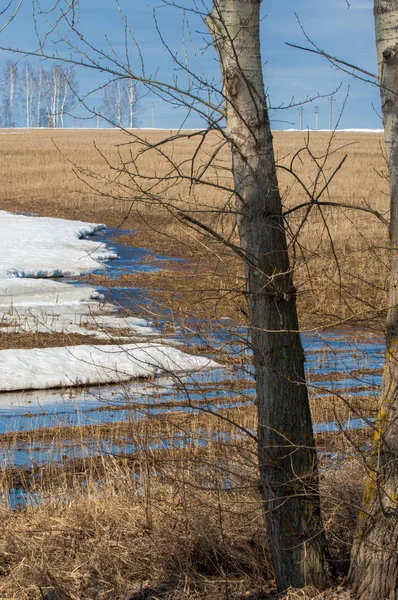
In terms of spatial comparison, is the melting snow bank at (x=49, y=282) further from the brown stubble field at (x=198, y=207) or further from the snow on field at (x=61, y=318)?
the brown stubble field at (x=198, y=207)

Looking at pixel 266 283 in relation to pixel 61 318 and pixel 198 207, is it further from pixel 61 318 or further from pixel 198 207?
pixel 198 207

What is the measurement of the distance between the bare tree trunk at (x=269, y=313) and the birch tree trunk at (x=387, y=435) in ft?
0.96

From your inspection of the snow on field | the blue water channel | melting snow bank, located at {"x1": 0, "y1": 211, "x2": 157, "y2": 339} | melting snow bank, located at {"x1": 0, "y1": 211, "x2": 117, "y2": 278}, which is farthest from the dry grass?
melting snow bank, located at {"x1": 0, "y1": 211, "x2": 117, "y2": 278}

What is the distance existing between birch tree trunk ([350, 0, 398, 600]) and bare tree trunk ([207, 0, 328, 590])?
291 millimetres

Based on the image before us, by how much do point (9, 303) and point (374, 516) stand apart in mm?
10661

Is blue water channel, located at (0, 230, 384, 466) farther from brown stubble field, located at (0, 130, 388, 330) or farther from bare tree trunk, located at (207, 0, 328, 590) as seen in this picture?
bare tree trunk, located at (207, 0, 328, 590)

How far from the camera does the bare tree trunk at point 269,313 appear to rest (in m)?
3.88

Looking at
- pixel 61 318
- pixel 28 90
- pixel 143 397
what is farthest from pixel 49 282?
Answer: pixel 28 90

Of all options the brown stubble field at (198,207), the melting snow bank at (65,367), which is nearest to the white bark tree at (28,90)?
the brown stubble field at (198,207)

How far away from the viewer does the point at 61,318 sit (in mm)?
12570

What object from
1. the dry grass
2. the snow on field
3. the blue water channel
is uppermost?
the snow on field

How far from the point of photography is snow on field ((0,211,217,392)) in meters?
9.27

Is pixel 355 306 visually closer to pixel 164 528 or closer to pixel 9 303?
pixel 9 303

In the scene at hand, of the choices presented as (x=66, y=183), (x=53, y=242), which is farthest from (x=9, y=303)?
(x=66, y=183)
